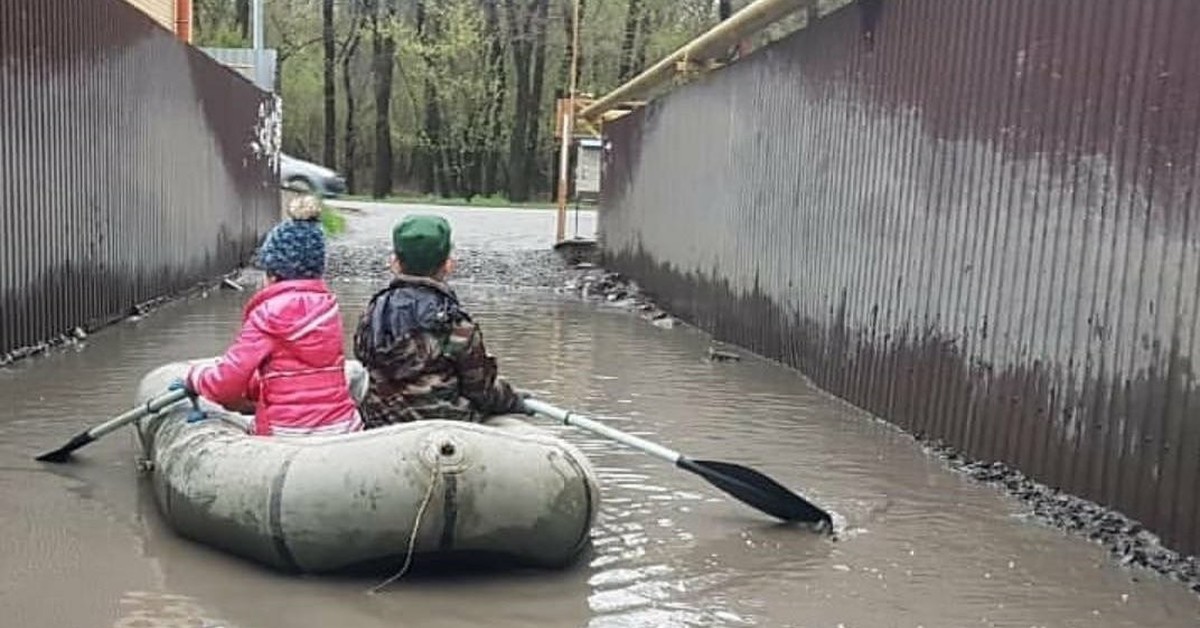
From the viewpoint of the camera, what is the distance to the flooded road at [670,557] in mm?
4789

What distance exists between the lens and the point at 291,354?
218 inches

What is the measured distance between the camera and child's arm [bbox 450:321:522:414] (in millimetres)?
5820

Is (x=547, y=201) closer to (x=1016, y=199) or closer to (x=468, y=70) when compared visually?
(x=468, y=70)

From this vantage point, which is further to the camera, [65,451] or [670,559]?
[65,451]

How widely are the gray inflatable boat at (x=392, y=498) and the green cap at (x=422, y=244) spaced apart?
0.91 m

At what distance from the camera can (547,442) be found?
5.30 m

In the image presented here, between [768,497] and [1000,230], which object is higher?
[1000,230]

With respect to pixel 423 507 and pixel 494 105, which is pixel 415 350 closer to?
pixel 423 507

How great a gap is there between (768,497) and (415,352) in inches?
64.8

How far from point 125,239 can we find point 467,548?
27.5 ft

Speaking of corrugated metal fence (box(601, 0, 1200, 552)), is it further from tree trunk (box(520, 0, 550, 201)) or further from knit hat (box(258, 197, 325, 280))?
tree trunk (box(520, 0, 550, 201))

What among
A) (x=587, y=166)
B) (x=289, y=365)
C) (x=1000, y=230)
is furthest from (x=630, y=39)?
(x=289, y=365)

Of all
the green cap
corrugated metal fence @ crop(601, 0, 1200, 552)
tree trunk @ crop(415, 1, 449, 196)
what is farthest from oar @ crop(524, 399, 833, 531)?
tree trunk @ crop(415, 1, 449, 196)

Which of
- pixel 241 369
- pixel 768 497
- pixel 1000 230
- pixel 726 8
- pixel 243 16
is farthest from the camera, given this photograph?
pixel 243 16
